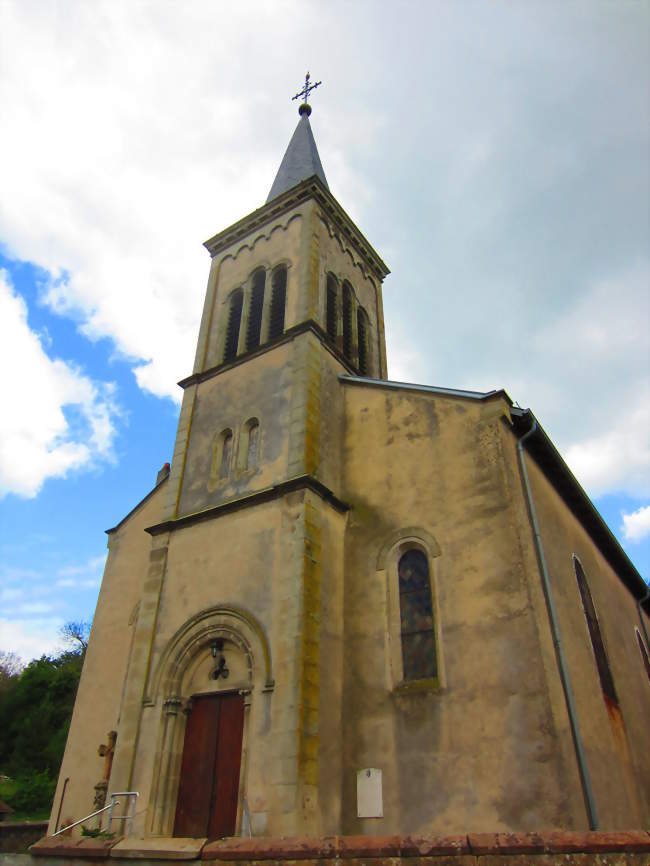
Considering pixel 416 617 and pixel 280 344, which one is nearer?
pixel 416 617

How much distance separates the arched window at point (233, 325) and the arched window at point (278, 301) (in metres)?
1.14

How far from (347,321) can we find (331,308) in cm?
94

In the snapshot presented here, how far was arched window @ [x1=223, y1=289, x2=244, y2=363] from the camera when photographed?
52.7ft

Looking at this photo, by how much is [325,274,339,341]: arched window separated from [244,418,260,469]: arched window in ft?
10.7

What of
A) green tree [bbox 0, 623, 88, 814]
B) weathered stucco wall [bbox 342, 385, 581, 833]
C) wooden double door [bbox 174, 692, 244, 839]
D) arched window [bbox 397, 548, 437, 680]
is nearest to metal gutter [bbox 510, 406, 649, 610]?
weathered stucco wall [bbox 342, 385, 581, 833]

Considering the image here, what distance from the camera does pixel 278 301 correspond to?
15.9m

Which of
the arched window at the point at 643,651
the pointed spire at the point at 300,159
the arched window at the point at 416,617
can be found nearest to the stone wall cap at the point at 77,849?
the arched window at the point at 416,617

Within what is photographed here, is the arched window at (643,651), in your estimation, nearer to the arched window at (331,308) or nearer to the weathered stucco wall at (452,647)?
the weathered stucco wall at (452,647)

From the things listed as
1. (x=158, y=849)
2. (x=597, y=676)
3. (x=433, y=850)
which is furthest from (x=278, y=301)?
(x=433, y=850)

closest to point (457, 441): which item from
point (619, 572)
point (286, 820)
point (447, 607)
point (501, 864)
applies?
point (447, 607)

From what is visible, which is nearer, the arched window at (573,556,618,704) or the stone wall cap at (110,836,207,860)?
the stone wall cap at (110,836,207,860)

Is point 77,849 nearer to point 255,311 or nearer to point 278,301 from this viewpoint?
point 278,301

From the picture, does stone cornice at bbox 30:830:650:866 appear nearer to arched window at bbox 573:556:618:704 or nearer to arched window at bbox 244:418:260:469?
arched window at bbox 244:418:260:469

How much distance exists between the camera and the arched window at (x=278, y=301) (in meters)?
15.4
